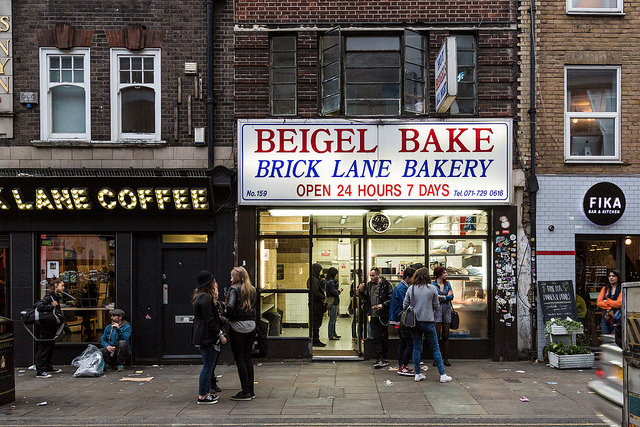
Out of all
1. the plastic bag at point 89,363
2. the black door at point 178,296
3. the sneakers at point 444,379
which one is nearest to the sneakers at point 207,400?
the plastic bag at point 89,363

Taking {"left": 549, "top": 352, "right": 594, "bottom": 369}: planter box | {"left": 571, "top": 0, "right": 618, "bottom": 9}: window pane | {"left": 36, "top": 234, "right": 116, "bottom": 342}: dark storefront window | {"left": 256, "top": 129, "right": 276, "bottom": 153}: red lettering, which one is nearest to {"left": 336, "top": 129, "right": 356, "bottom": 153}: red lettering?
{"left": 256, "top": 129, "right": 276, "bottom": 153}: red lettering

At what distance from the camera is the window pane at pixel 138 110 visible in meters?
12.0

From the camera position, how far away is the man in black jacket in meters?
10.9

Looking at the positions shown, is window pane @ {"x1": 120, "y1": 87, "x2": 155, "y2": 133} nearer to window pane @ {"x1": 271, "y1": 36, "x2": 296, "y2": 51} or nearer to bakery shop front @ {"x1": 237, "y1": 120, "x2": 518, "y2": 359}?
bakery shop front @ {"x1": 237, "y1": 120, "x2": 518, "y2": 359}

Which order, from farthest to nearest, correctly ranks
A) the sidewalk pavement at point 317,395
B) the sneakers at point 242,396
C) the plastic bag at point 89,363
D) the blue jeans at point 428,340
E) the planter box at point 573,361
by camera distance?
1. the planter box at point 573,361
2. the plastic bag at point 89,363
3. the blue jeans at point 428,340
4. the sneakers at point 242,396
5. the sidewalk pavement at point 317,395

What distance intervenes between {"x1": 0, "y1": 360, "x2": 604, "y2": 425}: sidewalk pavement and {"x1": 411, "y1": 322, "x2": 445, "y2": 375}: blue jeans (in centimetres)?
36

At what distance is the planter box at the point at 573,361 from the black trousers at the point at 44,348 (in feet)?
31.9

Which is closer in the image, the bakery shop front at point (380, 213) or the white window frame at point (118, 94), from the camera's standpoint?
the bakery shop front at point (380, 213)

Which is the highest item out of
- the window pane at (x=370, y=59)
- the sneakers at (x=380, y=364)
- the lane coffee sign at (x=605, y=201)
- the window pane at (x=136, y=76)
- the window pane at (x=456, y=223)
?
the window pane at (x=370, y=59)

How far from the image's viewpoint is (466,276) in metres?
12.0

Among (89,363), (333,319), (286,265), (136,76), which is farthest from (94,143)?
(333,319)

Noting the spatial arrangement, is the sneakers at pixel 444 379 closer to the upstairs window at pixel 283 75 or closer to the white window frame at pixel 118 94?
the upstairs window at pixel 283 75

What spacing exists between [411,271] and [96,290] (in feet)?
22.1

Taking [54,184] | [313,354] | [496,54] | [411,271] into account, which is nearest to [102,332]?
[54,184]
